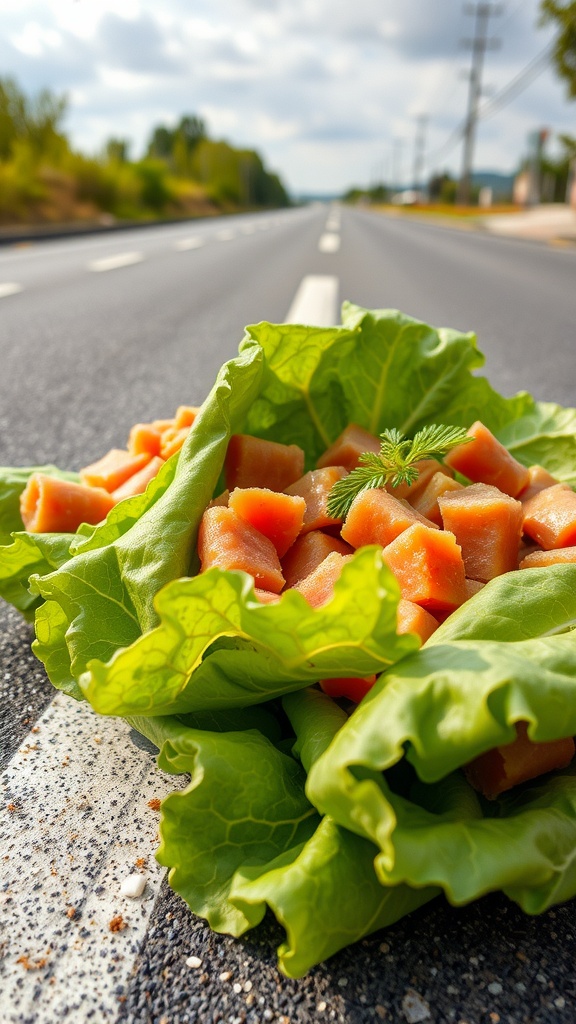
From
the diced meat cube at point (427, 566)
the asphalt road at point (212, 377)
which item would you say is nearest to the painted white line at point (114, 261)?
the asphalt road at point (212, 377)

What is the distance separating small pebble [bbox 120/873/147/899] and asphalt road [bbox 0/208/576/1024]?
0.14 ft

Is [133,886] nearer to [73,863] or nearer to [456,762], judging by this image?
→ [73,863]


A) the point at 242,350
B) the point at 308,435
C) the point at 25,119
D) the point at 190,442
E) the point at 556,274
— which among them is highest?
the point at 25,119

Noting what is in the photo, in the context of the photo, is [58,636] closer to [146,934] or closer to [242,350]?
[146,934]

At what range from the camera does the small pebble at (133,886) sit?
1391 mm

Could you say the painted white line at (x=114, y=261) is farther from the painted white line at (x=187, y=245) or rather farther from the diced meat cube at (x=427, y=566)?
the diced meat cube at (x=427, y=566)

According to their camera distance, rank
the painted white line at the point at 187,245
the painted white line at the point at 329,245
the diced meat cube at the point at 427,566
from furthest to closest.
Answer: the painted white line at the point at 329,245 < the painted white line at the point at 187,245 < the diced meat cube at the point at 427,566

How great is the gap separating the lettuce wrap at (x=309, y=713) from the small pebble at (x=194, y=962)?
57 millimetres

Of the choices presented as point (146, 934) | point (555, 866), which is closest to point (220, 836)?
point (146, 934)

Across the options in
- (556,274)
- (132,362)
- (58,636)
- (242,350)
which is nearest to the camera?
(58,636)

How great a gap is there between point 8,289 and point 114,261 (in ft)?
15.9

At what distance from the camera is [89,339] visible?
24.4 ft

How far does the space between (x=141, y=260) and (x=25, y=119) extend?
91.5 ft

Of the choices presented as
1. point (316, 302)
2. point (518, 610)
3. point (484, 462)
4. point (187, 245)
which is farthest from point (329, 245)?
point (518, 610)
